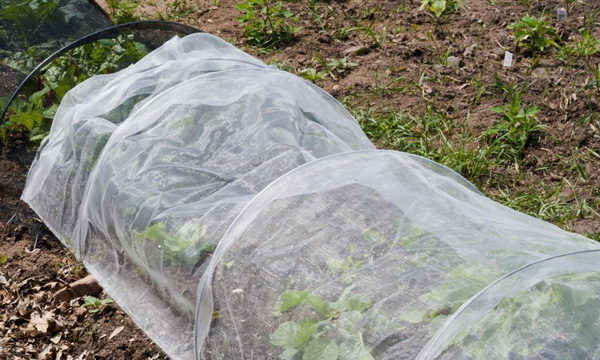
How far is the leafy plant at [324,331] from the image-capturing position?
2574mm

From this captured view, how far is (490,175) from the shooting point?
15.5 ft

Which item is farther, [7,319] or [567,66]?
[567,66]

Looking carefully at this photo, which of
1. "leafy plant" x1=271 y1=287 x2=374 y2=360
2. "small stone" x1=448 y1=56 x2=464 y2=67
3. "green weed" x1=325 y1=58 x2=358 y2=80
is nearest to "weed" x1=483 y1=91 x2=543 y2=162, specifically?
"small stone" x1=448 y1=56 x2=464 y2=67

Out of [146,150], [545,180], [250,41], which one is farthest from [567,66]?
[146,150]

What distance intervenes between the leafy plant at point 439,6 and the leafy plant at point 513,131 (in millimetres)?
1328

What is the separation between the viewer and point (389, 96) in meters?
5.49

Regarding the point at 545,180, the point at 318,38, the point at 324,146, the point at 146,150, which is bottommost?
the point at 545,180

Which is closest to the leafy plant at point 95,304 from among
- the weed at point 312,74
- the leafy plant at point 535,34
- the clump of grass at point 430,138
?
the clump of grass at point 430,138

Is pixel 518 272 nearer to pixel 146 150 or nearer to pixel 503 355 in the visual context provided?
pixel 503 355

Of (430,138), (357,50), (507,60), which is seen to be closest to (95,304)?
(430,138)

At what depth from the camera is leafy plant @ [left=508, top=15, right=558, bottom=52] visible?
5.63 meters

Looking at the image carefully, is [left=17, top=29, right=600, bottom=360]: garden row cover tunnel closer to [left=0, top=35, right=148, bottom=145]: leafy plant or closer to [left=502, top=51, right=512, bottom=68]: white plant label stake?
[left=0, top=35, right=148, bottom=145]: leafy plant

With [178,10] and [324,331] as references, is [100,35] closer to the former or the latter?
[178,10]

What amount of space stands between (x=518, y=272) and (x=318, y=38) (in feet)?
13.2
